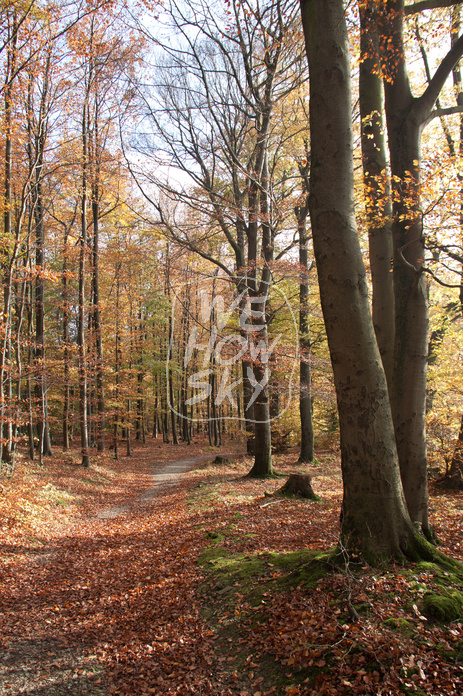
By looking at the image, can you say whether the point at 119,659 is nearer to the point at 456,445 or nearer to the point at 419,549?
the point at 419,549

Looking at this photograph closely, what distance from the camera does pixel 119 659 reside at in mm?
3883

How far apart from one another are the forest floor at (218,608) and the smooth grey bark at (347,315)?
0.48 metres

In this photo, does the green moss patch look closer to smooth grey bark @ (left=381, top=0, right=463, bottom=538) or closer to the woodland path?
smooth grey bark @ (left=381, top=0, right=463, bottom=538)

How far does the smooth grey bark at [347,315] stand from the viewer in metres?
3.66

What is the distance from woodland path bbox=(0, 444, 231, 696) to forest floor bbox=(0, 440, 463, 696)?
0.02 m

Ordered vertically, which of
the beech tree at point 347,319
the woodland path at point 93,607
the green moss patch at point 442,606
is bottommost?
the woodland path at point 93,607

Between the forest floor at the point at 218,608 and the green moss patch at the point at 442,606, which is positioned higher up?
the green moss patch at the point at 442,606

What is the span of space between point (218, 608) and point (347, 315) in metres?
3.53

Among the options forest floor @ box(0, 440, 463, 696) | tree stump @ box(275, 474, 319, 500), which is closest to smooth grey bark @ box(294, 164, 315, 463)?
tree stump @ box(275, 474, 319, 500)

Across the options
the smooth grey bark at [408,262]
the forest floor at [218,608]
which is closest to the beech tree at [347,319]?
the forest floor at [218,608]

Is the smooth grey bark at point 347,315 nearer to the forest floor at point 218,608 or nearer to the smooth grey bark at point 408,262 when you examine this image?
the forest floor at point 218,608

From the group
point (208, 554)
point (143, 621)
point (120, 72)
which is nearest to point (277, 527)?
point (208, 554)

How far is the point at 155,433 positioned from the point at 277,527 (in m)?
28.5

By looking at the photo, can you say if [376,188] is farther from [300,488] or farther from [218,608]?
[300,488]
